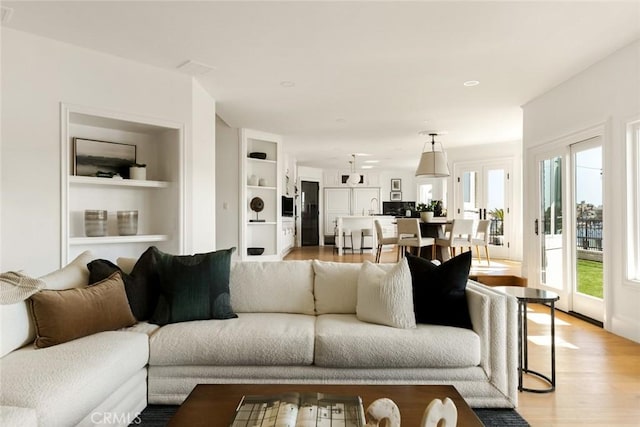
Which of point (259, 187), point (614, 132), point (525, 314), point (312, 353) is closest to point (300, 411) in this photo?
point (312, 353)

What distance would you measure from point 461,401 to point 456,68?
3.44m

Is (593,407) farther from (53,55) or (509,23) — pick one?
(53,55)

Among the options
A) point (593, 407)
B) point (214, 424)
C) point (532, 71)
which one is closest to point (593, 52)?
point (532, 71)

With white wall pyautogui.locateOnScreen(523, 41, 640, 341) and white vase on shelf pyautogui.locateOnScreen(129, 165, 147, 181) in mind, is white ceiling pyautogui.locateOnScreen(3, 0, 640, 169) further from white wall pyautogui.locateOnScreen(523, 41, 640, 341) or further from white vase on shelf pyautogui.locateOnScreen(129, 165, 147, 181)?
white vase on shelf pyautogui.locateOnScreen(129, 165, 147, 181)

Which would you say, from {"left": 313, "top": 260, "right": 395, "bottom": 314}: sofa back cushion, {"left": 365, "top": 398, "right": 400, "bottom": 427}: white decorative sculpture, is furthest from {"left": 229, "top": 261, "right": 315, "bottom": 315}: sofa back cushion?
{"left": 365, "top": 398, "right": 400, "bottom": 427}: white decorative sculpture

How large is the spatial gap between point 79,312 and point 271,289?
1119 millimetres

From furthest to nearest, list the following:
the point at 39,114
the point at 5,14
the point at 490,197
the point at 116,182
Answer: the point at 490,197, the point at 116,182, the point at 39,114, the point at 5,14

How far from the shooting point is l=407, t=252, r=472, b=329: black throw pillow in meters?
2.29

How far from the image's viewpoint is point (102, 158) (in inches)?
157

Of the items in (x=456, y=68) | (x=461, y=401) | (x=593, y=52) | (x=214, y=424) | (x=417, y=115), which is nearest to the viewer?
(x=214, y=424)

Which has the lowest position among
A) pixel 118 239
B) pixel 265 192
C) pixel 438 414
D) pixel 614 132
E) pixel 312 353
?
pixel 312 353

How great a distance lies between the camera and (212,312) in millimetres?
2434

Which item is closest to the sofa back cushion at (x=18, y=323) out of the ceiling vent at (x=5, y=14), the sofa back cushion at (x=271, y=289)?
the sofa back cushion at (x=271, y=289)

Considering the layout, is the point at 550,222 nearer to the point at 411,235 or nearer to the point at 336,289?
the point at 411,235
